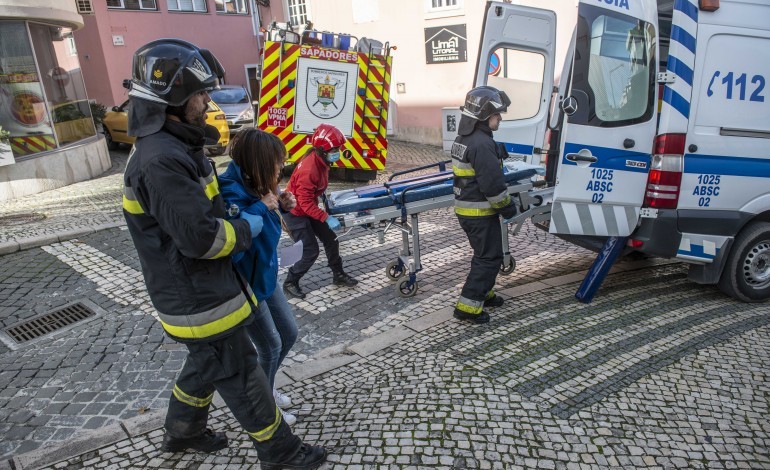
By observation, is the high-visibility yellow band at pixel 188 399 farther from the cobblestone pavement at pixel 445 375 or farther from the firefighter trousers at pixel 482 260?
the firefighter trousers at pixel 482 260

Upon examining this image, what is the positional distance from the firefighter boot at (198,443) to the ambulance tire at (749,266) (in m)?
4.37

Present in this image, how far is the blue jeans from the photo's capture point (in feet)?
10.2

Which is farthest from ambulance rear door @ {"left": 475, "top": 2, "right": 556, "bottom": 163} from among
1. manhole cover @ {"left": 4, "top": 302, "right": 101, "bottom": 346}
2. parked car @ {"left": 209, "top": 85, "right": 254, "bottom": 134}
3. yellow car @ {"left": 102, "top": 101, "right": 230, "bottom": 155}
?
parked car @ {"left": 209, "top": 85, "right": 254, "bottom": 134}

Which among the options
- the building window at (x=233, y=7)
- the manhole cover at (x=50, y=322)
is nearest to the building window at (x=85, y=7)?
the building window at (x=233, y=7)

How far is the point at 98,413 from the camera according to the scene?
365 centimetres

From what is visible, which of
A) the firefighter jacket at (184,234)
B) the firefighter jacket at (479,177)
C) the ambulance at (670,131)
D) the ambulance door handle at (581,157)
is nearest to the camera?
the firefighter jacket at (184,234)

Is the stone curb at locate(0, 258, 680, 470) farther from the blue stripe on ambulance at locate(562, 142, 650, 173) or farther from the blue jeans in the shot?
the blue stripe on ambulance at locate(562, 142, 650, 173)

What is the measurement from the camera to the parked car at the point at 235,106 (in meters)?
13.9

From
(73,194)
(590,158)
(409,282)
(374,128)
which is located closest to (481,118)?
(590,158)

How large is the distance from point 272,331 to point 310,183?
2082 millimetres

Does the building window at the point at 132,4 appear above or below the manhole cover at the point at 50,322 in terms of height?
above

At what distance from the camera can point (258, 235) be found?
282cm

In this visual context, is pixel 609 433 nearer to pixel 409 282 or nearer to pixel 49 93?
pixel 409 282

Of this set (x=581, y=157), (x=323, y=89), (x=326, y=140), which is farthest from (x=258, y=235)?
(x=323, y=89)
